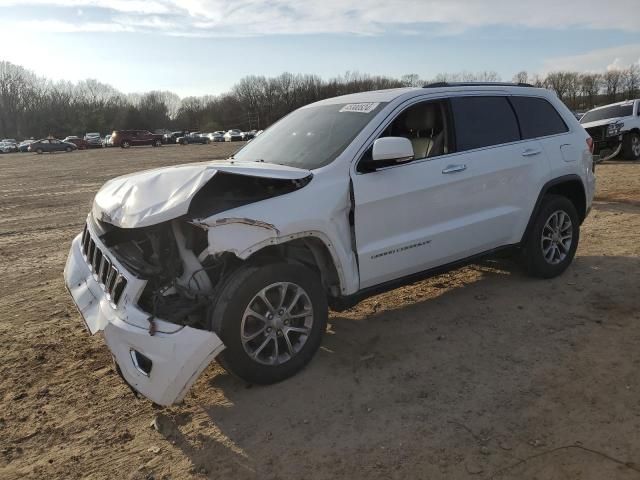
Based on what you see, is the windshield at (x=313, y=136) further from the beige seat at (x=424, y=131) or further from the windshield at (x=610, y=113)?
the windshield at (x=610, y=113)

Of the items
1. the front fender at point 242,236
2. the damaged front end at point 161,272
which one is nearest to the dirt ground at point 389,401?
the damaged front end at point 161,272

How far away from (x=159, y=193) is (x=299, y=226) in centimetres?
95

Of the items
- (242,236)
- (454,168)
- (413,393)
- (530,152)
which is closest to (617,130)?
(530,152)

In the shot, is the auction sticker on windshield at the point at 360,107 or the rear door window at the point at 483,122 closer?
the auction sticker on windshield at the point at 360,107

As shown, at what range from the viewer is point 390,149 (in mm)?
3785

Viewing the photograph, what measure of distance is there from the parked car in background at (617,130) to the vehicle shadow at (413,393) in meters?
12.4

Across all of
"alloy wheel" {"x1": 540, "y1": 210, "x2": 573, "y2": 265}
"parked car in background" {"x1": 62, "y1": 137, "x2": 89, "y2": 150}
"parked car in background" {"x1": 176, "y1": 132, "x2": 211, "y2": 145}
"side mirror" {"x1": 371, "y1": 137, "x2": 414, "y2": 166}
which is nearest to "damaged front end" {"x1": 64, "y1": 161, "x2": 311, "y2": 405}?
"side mirror" {"x1": 371, "y1": 137, "x2": 414, "y2": 166}

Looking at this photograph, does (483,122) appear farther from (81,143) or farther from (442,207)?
(81,143)

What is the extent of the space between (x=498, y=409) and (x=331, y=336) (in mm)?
1588

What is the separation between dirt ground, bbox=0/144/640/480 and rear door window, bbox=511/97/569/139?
1.53 meters

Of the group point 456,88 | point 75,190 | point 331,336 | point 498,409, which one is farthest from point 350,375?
point 75,190

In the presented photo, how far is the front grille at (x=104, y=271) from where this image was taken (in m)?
3.33

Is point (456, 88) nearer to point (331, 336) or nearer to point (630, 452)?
point (331, 336)

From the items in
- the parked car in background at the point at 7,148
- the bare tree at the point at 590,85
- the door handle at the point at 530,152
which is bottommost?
the door handle at the point at 530,152
